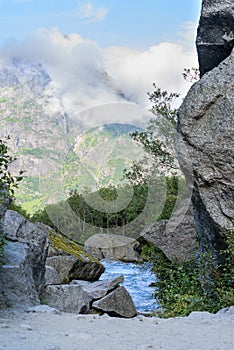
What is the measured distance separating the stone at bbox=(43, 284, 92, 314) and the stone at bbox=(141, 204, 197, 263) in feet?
11.4

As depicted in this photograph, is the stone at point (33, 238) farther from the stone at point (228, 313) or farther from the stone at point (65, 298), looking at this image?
the stone at point (228, 313)

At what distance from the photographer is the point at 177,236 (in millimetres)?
14062

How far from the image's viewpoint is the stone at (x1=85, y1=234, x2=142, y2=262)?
35.1m

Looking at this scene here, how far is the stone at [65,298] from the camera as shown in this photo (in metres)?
10.4

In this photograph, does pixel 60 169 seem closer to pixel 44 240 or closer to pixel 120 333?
pixel 44 240

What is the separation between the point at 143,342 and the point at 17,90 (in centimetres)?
18369

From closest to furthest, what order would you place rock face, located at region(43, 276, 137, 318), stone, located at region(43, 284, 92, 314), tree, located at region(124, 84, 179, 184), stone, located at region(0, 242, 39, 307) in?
stone, located at region(0, 242, 39, 307) < stone, located at region(43, 284, 92, 314) < rock face, located at region(43, 276, 137, 318) < tree, located at region(124, 84, 179, 184)

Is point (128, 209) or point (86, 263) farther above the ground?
point (128, 209)

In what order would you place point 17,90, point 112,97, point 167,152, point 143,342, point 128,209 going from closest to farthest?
point 143,342, point 167,152, point 112,97, point 128,209, point 17,90

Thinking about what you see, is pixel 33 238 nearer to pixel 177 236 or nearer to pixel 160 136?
pixel 177 236

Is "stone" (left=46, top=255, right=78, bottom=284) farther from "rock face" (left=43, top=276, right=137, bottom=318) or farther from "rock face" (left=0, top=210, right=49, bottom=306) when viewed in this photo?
"rock face" (left=0, top=210, right=49, bottom=306)

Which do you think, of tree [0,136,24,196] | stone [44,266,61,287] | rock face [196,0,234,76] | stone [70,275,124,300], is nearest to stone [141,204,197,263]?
stone [70,275,124,300]

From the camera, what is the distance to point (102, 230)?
2028 inches

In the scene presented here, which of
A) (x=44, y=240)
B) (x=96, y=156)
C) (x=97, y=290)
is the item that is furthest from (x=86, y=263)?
(x=96, y=156)
